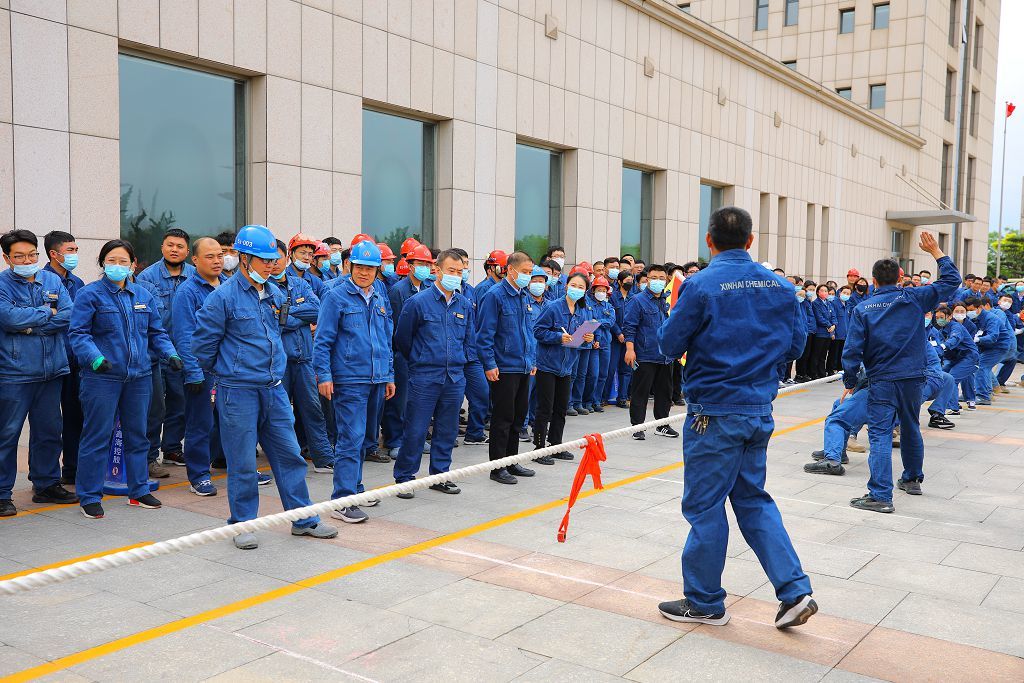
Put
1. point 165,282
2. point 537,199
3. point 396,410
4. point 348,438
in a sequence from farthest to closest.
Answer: point 537,199, point 396,410, point 165,282, point 348,438

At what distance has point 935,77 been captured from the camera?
41531 mm

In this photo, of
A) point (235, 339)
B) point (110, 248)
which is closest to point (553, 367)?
point (235, 339)

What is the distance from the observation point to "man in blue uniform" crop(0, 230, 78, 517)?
6633 mm

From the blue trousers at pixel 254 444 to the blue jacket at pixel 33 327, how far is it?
1683 mm

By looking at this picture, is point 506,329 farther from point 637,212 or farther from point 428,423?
point 637,212

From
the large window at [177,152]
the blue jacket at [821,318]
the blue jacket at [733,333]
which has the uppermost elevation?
the large window at [177,152]

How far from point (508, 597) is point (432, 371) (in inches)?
108

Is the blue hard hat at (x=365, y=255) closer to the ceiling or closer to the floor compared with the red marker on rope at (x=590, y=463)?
closer to the ceiling

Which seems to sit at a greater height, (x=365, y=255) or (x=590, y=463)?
(x=365, y=255)

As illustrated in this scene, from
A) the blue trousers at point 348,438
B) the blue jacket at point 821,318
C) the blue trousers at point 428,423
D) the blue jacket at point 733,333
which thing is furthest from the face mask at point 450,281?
the blue jacket at point 821,318

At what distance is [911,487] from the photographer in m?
7.89

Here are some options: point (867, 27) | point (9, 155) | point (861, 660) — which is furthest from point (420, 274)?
point (867, 27)

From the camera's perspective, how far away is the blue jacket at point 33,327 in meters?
6.60

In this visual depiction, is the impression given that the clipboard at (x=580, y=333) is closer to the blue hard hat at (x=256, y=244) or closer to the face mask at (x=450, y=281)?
the face mask at (x=450, y=281)
